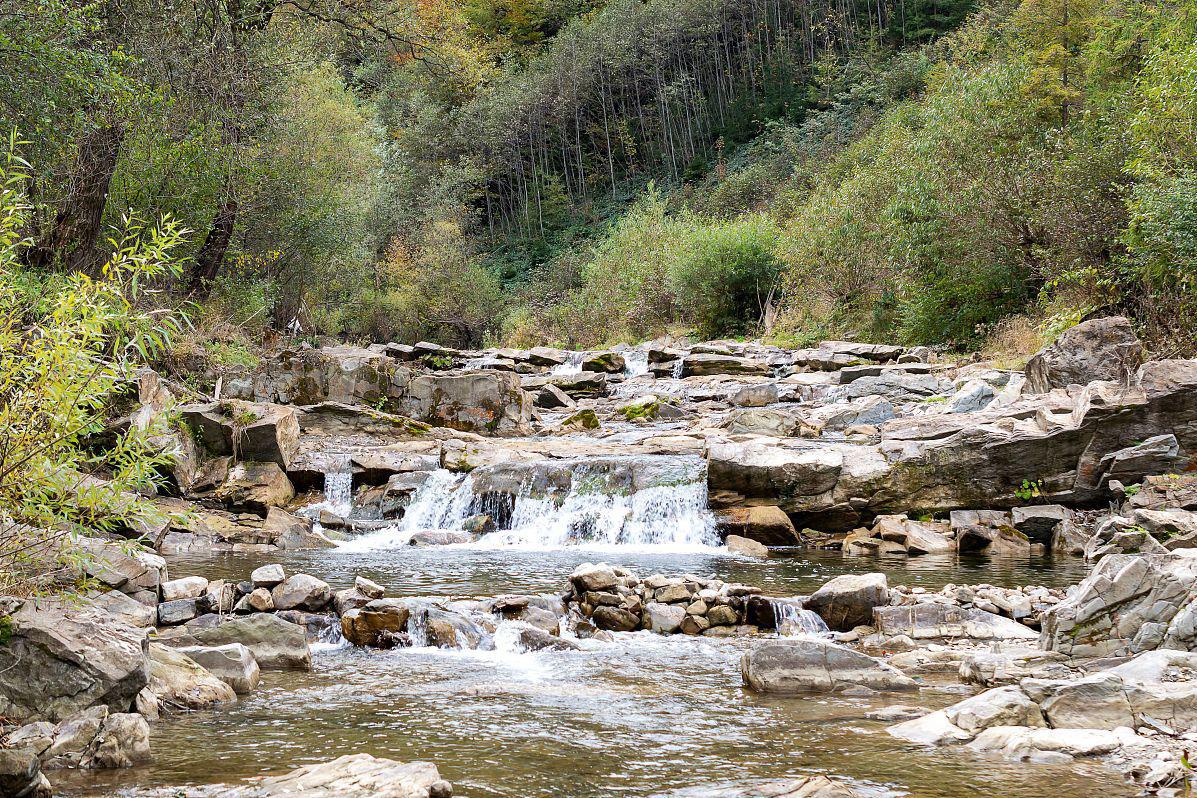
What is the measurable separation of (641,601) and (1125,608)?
4321mm

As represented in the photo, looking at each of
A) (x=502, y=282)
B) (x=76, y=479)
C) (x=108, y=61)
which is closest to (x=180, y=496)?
(x=108, y=61)

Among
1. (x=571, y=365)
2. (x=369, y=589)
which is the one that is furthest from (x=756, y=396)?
(x=369, y=589)

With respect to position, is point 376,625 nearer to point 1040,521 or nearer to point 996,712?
point 996,712

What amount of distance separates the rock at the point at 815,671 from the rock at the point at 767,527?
22.5 ft

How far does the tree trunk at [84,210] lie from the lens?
1512 cm

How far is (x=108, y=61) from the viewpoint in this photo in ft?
43.1

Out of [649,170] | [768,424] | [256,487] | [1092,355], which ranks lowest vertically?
[256,487]

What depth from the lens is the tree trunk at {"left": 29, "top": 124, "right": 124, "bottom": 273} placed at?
15117 millimetres

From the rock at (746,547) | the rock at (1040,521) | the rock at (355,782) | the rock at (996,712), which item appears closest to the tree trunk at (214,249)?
the rock at (746,547)

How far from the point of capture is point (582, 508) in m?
14.9

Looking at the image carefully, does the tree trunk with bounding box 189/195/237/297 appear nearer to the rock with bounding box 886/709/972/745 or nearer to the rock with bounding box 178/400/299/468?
the rock with bounding box 178/400/299/468

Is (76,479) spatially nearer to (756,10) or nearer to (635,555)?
(635,555)

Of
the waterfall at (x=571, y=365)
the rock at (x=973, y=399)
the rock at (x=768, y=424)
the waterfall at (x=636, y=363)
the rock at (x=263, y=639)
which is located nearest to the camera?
the rock at (x=263, y=639)

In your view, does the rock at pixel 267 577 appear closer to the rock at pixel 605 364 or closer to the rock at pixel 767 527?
the rock at pixel 767 527
